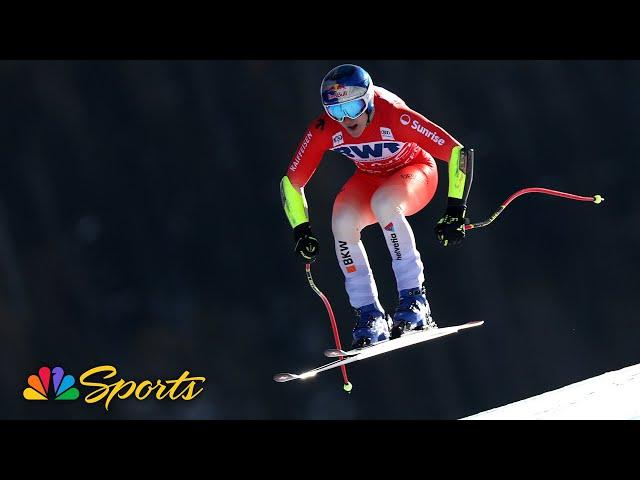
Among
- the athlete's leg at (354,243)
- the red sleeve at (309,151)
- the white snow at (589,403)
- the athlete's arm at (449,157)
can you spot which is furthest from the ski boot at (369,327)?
the red sleeve at (309,151)

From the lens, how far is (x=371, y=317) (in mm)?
9477

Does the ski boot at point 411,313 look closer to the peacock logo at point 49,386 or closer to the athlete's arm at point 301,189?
the athlete's arm at point 301,189

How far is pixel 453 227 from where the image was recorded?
9219mm

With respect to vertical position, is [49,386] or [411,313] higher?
[49,386]

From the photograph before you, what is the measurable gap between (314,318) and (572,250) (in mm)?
2911

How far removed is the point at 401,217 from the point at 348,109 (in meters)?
0.89

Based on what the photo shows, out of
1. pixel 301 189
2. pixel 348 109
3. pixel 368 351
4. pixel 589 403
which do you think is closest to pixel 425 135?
pixel 348 109

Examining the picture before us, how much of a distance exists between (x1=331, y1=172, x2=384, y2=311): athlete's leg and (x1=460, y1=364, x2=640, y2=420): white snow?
1.23 meters

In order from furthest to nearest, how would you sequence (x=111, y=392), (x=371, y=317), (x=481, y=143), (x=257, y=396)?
(x=481, y=143)
(x=257, y=396)
(x=111, y=392)
(x=371, y=317)

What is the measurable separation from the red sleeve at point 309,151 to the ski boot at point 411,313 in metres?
1.18

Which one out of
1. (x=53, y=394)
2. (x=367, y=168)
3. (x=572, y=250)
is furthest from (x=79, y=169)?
(x=572, y=250)

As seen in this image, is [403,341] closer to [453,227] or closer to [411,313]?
[411,313]

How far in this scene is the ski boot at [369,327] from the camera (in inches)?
370

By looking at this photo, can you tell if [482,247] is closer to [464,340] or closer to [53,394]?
[464,340]
